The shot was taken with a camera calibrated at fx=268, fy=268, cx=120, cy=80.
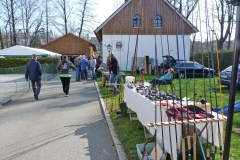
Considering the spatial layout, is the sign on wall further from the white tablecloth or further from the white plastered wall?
the white tablecloth

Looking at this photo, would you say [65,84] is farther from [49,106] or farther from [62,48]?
[62,48]

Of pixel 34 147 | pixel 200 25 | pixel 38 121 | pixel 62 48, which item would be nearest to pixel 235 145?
pixel 200 25

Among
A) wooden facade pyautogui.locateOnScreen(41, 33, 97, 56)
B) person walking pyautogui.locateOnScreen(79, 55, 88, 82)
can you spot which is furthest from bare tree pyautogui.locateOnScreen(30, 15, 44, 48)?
person walking pyautogui.locateOnScreen(79, 55, 88, 82)

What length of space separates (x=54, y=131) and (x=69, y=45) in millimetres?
40566

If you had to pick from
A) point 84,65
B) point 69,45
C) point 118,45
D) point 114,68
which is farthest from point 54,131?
point 69,45

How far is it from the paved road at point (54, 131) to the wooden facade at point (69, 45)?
119 ft

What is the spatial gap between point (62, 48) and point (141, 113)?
41948mm

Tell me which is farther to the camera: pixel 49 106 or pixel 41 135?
pixel 49 106

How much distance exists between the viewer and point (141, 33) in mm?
25656

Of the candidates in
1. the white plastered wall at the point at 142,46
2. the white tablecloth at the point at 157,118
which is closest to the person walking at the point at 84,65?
the white plastered wall at the point at 142,46

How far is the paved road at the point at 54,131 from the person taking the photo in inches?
185

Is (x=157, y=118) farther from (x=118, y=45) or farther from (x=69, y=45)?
(x=69, y=45)

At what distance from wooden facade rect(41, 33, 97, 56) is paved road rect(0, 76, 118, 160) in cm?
3635

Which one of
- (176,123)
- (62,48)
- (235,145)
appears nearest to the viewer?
(176,123)
